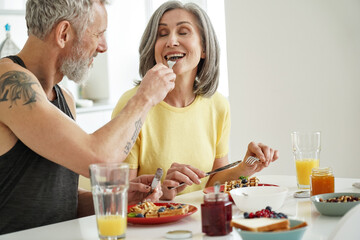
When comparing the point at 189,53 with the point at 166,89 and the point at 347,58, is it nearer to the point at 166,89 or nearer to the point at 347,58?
the point at 166,89

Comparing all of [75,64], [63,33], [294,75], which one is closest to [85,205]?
[75,64]

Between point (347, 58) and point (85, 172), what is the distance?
89.4 inches

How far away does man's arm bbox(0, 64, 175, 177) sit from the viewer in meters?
1.48

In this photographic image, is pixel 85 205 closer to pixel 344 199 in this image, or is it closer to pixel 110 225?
pixel 110 225

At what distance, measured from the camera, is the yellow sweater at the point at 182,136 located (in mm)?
2186

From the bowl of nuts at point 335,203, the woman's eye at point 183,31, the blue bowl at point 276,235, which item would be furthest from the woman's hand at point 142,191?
the woman's eye at point 183,31

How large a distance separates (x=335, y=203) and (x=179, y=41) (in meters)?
1.09

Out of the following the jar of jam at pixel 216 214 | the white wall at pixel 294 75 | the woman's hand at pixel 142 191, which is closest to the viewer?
the jar of jam at pixel 216 214

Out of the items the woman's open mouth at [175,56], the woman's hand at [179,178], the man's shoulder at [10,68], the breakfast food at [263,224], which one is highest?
the woman's open mouth at [175,56]

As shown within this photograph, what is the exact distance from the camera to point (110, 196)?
3.99 ft

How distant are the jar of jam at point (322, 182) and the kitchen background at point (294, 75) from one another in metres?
1.77

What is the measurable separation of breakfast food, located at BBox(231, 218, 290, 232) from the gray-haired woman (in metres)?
0.86

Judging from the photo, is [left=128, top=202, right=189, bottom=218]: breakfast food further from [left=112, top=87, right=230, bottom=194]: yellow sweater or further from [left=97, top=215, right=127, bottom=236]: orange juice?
[left=112, top=87, right=230, bottom=194]: yellow sweater

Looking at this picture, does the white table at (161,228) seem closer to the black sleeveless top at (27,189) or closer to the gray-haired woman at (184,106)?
the black sleeveless top at (27,189)
